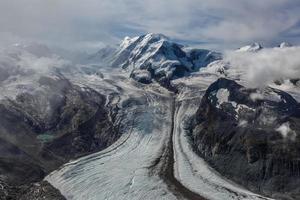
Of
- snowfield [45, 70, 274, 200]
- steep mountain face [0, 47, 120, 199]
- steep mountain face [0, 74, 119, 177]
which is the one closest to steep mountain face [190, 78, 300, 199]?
snowfield [45, 70, 274, 200]

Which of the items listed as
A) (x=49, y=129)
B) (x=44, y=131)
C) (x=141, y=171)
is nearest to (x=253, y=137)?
(x=141, y=171)

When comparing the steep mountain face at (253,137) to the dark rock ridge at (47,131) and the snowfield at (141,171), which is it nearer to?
the snowfield at (141,171)

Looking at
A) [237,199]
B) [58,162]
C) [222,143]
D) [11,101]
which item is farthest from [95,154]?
[11,101]

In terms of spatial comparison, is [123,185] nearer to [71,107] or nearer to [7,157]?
[7,157]

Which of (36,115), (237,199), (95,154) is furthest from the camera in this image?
(36,115)

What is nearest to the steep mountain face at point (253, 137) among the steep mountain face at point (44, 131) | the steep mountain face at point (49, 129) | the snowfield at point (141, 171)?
the snowfield at point (141, 171)

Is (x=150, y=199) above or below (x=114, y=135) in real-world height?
below
